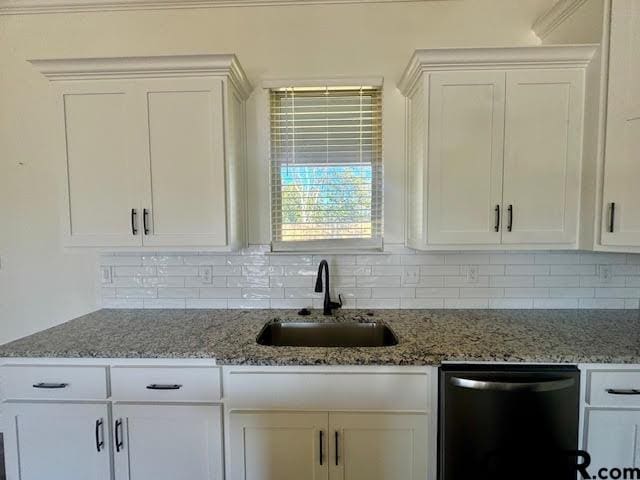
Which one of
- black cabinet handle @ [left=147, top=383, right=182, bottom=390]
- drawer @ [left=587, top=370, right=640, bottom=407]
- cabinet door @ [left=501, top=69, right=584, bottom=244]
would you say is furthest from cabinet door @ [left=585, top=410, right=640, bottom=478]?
black cabinet handle @ [left=147, top=383, right=182, bottom=390]

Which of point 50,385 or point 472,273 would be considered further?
point 472,273

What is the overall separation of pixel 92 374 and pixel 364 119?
2041 millimetres

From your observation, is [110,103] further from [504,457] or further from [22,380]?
[504,457]

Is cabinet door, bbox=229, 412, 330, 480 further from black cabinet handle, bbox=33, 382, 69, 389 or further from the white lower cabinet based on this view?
black cabinet handle, bbox=33, 382, 69, 389

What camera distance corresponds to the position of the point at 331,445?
1.43 m

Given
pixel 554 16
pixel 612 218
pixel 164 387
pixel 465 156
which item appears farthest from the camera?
pixel 554 16

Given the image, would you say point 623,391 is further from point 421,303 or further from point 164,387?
point 164,387

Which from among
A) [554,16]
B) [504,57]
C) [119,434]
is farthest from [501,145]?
[119,434]

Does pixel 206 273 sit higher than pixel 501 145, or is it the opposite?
pixel 501 145

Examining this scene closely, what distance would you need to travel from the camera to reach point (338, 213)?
83.5 inches

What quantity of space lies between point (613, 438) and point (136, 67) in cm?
288

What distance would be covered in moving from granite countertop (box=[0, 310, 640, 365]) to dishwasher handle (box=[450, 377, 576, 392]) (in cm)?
9

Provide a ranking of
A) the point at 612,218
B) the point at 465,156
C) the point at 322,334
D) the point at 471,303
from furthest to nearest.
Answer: the point at 471,303, the point at 322,334, the point at 465,156, the point at 612,218

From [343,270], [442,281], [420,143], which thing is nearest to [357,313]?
[343,270]
